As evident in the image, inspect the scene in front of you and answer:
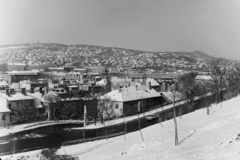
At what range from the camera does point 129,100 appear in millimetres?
43500

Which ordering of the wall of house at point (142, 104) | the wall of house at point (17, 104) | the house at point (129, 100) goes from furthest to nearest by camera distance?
the wall of house at point (142, 104), the house at point (129, 100), the wall of house at point (17, 104)

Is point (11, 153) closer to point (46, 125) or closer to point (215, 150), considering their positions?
point (46, 125)

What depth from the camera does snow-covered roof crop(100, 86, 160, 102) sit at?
142 feet

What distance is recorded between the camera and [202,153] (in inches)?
430

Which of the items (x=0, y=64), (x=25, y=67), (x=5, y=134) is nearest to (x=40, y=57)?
(x=25, y=67)

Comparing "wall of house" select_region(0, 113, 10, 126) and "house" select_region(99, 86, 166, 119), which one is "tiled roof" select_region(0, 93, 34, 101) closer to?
"wall of house" select_region(0, 113, 10, 126)

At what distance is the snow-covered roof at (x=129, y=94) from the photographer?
43.3 m

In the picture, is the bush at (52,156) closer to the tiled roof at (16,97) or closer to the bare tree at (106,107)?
the bare tree at (106,107)

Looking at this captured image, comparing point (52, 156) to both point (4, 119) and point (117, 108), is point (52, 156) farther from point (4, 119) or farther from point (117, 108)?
point (117, 108)

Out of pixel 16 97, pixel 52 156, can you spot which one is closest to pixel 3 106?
pixel 16 97

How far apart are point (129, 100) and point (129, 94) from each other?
1824 millimetres

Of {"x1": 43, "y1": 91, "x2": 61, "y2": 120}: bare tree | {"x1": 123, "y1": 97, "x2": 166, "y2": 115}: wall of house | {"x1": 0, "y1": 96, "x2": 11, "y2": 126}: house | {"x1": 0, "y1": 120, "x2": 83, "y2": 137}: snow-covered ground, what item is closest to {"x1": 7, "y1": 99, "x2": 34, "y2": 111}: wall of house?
{"x1": 0, "y1": 96, "x2": 11, "y2": 126}: house

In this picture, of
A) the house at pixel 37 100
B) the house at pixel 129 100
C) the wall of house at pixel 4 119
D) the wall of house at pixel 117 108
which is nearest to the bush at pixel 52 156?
the wall of house at pixel 4 119

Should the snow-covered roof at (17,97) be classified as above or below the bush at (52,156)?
above
